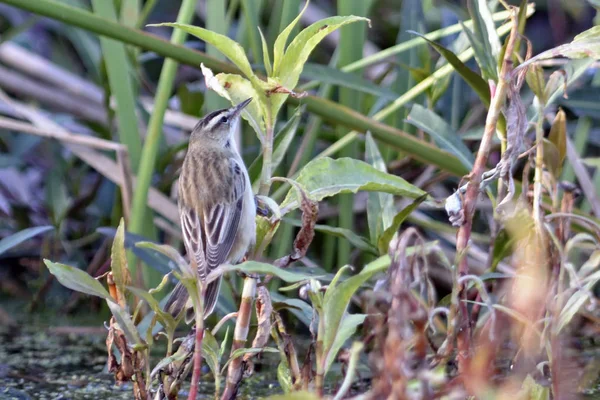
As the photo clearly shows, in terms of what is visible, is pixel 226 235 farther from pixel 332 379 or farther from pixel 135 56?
pixel 135 56

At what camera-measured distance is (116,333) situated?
223 centimetres

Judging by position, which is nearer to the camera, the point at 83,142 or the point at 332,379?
the point at 332,379

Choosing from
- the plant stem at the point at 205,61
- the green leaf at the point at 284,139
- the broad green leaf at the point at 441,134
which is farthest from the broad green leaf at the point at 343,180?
the plant stem at the point at 205,61

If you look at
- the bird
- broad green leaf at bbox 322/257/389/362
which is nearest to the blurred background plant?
broad green leaf at bbox 322/257/389/362

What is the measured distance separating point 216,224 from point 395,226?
2.18ft

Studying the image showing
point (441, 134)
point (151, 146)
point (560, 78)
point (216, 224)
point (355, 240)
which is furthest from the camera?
point (151, 146)

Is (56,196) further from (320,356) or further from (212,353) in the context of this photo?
(320,356)

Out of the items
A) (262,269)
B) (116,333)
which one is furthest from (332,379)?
(262,269)

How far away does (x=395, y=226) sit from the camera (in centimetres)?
243

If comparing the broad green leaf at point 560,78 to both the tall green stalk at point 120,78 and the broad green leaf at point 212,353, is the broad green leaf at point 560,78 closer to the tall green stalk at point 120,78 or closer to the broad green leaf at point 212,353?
the broad green leaf at point 212,353

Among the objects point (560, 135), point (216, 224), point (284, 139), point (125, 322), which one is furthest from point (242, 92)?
point (560, 135)

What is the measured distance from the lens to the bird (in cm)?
259

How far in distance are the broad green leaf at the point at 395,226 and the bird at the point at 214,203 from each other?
0.35 m

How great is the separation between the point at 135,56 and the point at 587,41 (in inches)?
83.1
